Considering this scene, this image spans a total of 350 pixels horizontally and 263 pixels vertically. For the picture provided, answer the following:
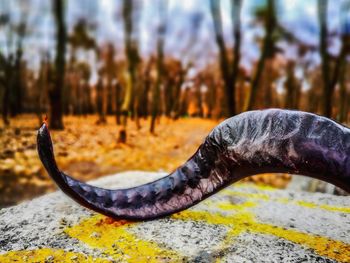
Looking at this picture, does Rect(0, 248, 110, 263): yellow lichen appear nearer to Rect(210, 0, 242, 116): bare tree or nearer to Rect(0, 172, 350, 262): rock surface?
Rect(0, 172, 350, 262): rock surface

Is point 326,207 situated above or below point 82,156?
above

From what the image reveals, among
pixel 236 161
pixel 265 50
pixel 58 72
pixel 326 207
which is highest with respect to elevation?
pixel 265 50

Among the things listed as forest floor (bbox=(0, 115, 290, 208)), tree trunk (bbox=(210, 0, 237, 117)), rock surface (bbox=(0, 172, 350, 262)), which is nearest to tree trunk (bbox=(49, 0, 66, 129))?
forest floor (bbox=(0, 115, 290, 208))

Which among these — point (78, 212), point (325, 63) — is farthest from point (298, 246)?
point (325, 63)

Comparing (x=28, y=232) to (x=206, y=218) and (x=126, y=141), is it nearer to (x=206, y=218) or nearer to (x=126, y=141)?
(x=206, y=218)

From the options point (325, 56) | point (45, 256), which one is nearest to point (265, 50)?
point (325, 56)

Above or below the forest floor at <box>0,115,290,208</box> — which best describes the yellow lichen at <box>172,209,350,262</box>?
above

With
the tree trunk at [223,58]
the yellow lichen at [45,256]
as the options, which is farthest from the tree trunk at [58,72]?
the yellow lichen at [45,256]

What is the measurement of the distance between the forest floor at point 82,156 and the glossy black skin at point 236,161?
296 cm

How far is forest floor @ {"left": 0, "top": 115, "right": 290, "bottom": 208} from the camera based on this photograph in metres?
5.11

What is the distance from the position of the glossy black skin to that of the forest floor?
9.73 ft

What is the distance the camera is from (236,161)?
133 cm

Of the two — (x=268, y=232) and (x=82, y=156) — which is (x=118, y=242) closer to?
(x=268, y=232)

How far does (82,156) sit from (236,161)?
5.34m
